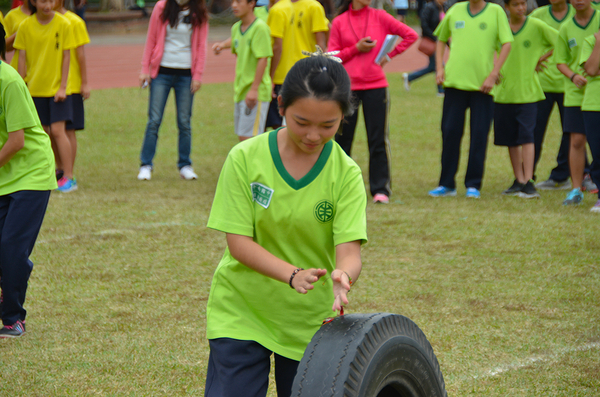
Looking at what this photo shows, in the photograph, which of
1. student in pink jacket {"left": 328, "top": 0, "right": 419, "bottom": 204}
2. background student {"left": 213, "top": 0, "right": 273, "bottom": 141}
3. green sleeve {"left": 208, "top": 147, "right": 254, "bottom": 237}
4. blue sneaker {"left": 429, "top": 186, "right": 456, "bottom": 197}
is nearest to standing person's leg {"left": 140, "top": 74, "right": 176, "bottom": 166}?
background student {"left": 213, "top": 0, "right": 273, "bottom": 141}

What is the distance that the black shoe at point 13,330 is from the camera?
3783 millimetres

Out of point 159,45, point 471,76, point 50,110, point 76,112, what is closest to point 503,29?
point 471,76

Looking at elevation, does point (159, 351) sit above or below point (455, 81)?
below

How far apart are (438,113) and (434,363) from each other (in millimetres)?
10402

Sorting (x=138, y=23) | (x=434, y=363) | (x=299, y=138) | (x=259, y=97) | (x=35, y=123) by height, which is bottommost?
(x=138, y=23)

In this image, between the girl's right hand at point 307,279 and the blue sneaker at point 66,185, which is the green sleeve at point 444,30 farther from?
the girl's right hand at point 307,279

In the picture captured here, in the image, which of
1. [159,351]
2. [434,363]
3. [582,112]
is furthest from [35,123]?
[582,112]

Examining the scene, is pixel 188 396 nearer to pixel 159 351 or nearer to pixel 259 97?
pixel 159 351

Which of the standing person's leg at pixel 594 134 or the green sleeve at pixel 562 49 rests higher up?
the green sleeve at pixel 562 49

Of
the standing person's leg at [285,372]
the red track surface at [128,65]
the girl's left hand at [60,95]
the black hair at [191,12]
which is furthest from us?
the red track surface at [128,65]

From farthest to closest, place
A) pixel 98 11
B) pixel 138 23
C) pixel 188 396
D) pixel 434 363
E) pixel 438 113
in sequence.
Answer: pixel 98 11 → pixel 138 23 → pixel 438 113 → pixel 188 396 → pixel 434 363

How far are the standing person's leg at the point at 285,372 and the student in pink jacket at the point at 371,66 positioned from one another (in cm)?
448

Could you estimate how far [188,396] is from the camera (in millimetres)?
3170

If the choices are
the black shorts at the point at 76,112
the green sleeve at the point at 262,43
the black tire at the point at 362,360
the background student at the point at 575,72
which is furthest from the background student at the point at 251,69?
the black tire at the point at 362,360
